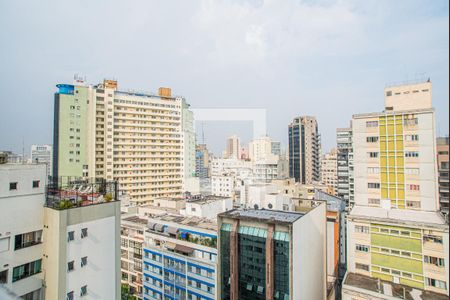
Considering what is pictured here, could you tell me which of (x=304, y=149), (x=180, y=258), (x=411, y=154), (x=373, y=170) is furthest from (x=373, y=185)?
(x=304, y=149)

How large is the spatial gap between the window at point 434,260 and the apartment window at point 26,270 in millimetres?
6588

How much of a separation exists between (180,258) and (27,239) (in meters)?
5.18

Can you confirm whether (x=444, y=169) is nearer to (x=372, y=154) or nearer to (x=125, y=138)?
(x=372, y=154)

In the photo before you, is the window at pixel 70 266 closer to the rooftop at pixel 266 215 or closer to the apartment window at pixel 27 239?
the apartment window at pixel 27 239

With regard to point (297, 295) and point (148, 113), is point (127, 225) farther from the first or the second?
point (148, 113)

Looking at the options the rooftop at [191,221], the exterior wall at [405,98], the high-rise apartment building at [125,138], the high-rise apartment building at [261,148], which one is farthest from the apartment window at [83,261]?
the high-rise apartment building at [261,148]

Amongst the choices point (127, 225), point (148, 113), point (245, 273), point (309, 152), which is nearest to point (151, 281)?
point (127, 225)

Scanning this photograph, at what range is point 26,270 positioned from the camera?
2.77 m

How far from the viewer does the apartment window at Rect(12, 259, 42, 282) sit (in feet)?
8.71

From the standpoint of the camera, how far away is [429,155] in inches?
237

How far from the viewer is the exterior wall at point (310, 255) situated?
5.66 metres

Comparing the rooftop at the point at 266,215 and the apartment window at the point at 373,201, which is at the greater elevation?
the apartment window at the point at 373,201

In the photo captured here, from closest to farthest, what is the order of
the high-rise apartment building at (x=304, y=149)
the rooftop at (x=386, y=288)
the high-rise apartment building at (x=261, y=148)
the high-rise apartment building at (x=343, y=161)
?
the rooftop at (x=386, y=288) → the high-rise apartment building at (x=343, y=161) → the high-rise apartment building at (x=304, y=149) → the high-rise apartment building at (x=261, y=148)

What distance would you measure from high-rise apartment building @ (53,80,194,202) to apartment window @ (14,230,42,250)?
539 inches
